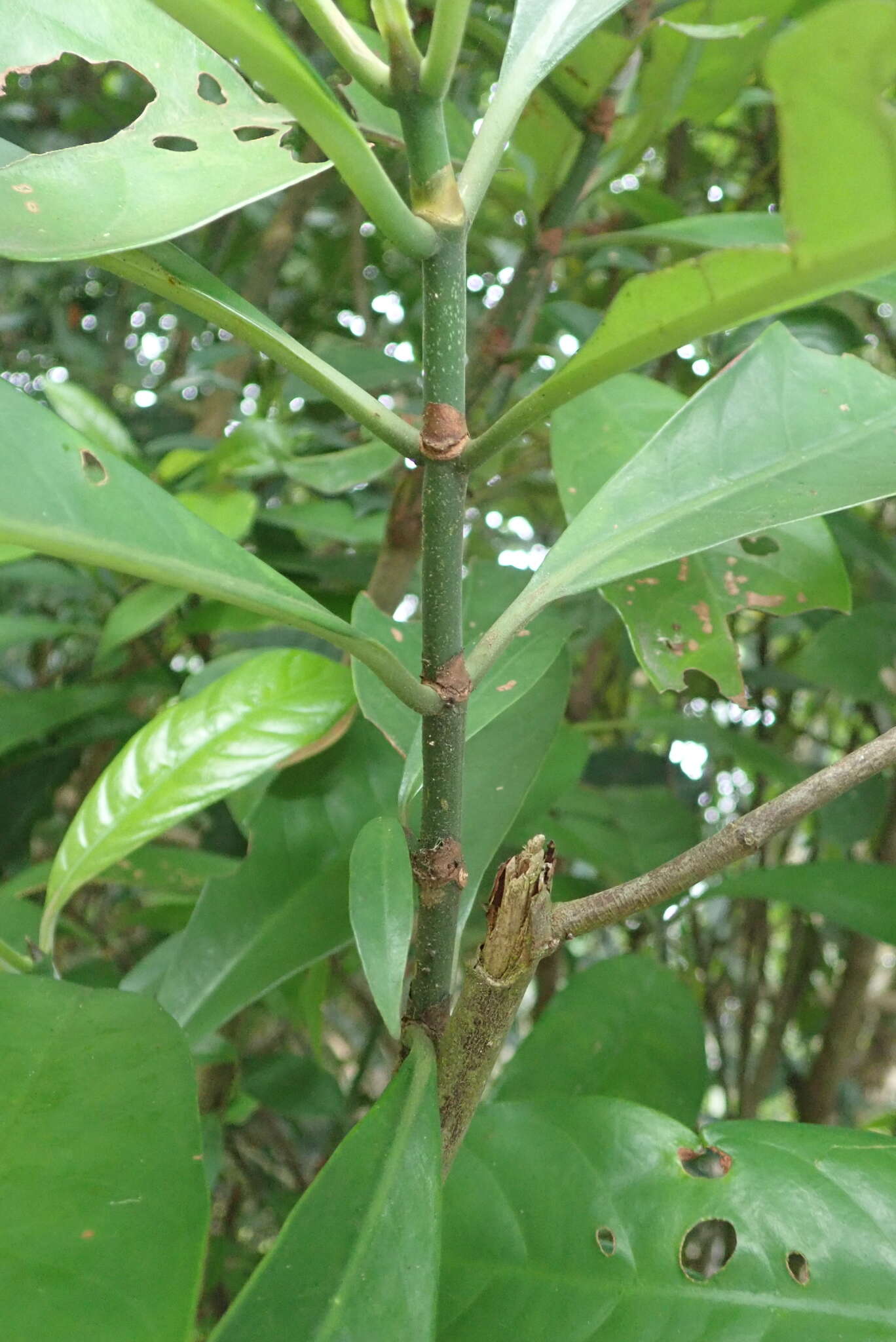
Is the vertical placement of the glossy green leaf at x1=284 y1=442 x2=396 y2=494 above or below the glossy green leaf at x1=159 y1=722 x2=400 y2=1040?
above

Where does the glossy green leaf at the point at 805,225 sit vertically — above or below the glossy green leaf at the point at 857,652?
above

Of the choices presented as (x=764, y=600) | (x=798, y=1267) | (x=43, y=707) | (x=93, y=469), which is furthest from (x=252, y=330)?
(x=43, y=707)

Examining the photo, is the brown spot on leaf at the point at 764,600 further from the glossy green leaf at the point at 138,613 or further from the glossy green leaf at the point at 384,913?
the glossy green leaf at the point at 138,613

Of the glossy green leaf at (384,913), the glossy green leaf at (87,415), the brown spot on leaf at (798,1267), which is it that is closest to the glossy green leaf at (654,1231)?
the brown spot on leaf at (798,1267)

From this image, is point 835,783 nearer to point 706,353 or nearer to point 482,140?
point 482,140

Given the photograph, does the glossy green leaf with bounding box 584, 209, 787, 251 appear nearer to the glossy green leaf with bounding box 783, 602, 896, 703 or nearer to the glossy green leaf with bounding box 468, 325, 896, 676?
the glossy green leaf with bounding box 468, 325, 896, 676

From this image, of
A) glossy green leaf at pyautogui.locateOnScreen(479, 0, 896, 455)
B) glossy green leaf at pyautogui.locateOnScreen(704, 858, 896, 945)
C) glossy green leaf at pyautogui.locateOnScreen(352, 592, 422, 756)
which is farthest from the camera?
glossy green leaf at pyautogui.locateOnScreen(704, 858, 896, 945)

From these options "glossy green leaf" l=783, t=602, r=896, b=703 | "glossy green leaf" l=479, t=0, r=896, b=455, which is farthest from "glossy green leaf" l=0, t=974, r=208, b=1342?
"glossy green leaf" l=783, t=602, r=896, b=703

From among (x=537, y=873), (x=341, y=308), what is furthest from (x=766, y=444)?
(x=341, y=308)
